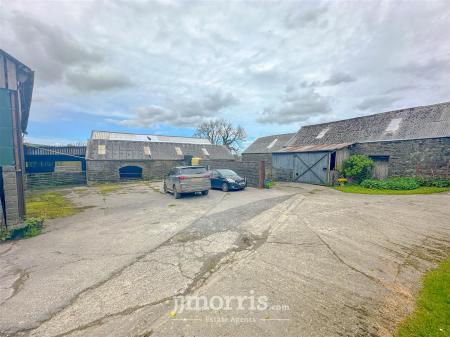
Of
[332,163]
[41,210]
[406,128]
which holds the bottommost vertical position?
[41,210]

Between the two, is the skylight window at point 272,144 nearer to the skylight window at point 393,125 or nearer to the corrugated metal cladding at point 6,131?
the skylight window at point 393,125

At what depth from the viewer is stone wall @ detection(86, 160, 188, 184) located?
19.6 meters

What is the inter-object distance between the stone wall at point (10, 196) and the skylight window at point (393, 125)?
23.3 meters

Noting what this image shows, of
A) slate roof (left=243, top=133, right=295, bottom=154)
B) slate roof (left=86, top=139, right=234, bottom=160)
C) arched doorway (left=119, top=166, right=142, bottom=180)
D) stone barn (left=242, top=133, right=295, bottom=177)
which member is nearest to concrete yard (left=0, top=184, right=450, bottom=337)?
slate roof (left=86, top=139, right=234, bottom=160)

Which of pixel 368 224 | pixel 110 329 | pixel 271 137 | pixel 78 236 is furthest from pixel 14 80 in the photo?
pixel 271 137

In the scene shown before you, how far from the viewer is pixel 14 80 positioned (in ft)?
20.5

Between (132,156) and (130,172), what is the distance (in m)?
2.08

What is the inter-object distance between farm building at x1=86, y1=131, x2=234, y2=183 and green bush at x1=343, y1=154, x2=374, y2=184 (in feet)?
41.4

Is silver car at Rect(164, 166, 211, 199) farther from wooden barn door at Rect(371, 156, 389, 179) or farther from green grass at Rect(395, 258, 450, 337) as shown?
wooden barn door at Rect(371, 156, 389, 179)

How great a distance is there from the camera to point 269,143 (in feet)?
104

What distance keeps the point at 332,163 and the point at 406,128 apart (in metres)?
6.32

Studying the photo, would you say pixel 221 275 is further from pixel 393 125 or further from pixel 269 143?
pixel 269 143

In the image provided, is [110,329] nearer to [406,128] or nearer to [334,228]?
[334,228]

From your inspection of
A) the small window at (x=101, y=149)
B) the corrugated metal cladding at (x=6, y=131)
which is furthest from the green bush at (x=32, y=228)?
the small window at (x=101, y=149)
